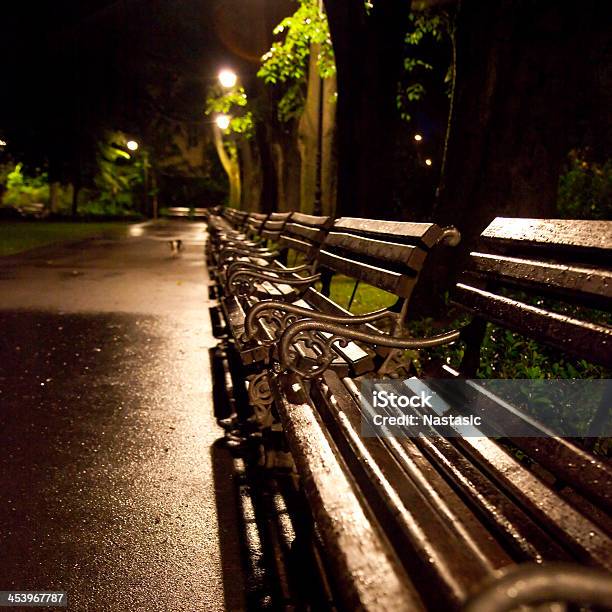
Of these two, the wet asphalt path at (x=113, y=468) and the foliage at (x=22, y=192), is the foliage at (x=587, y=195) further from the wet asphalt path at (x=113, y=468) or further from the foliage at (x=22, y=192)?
the foliage at (x=22, y=192)

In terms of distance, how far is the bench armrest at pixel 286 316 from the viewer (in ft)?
9.45

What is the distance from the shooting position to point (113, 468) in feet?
10.7

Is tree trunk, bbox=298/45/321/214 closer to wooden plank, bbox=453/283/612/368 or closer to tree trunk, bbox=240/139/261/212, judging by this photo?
wooden plank, bbox=453/283/612/368

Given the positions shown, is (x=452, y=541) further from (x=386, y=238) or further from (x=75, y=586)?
(x=386, y=238)

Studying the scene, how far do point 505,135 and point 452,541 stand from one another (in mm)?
4545

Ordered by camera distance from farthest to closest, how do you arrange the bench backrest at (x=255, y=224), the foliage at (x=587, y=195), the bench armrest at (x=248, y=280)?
the bench backrest at (x=255, y=224) < the foliage at (x=587, y=195) < the bench armrest at (x=248, y=280)

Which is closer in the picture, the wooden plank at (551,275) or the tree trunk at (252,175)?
the wooden plank at (551,275)

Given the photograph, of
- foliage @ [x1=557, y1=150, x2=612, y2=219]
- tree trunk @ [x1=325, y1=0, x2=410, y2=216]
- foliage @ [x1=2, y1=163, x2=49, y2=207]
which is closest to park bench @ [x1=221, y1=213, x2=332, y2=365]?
tree trunk @ [x1=325, y1=0, x2=410, y2=216]

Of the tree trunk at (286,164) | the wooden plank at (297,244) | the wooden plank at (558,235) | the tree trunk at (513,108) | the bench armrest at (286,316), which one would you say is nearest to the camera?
the wooden plank at (558,235)

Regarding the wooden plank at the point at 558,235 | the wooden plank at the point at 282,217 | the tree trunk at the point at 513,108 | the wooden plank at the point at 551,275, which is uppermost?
the tree trunk at the point at 513,108

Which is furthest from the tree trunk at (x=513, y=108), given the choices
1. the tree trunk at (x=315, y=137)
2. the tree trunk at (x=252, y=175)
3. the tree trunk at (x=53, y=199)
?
the tree trunk at (x=53, y=199)

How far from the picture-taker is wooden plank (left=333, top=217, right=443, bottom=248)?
300 centimetres

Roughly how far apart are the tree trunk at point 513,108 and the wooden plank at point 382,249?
111 cm

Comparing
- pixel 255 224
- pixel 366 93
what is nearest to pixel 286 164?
pixel 255 224
